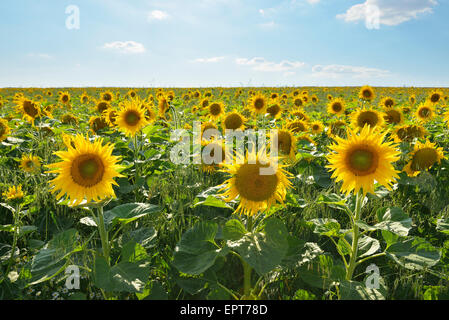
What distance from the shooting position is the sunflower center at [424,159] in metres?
3.74

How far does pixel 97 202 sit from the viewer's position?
6.67 ft

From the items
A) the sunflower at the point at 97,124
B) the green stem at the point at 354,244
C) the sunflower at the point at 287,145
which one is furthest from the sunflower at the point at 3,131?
the green stem at the point at 354,244

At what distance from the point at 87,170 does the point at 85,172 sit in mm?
20

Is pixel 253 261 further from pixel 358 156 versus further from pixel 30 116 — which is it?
pixel 30 116

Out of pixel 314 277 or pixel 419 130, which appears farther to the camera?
pixel 419 130

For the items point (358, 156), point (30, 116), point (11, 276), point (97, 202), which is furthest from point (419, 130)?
point (30, 116)

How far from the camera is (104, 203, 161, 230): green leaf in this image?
2.16 meters

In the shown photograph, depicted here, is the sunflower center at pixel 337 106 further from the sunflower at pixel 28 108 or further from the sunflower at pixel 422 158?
the sunflower at pixel 28 108

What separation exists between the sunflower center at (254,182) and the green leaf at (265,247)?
0.22m

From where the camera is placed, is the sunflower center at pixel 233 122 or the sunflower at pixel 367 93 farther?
the sunflower at pixel 367 93

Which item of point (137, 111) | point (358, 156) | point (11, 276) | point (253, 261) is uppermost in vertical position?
point (137, 111)

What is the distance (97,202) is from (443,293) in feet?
8.12

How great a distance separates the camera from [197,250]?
83.0 inches
